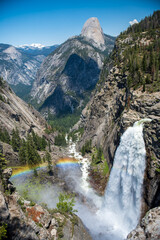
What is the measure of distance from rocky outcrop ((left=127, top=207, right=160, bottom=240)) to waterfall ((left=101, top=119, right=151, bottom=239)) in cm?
1828

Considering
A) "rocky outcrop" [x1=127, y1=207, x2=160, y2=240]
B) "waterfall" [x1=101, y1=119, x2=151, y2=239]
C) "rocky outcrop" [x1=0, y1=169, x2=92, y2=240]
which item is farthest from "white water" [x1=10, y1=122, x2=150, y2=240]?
"rocky outcrop" [x1=127, y1=207, x2=160, y2=240]

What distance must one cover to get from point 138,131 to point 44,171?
4131 centimetres

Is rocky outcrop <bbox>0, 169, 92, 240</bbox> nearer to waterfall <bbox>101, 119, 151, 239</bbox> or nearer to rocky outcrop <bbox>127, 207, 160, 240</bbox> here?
rocky outcrop <bbox>127, 207, 160, 240</bbox>

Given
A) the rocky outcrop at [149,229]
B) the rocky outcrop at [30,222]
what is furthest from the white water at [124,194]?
the rocky outcrop at [149,229]

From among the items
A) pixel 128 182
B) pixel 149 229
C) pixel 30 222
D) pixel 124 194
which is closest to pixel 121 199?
pixel 124 194

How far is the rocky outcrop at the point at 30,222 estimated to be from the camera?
15266 mm

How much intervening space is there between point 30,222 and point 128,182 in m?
27.9

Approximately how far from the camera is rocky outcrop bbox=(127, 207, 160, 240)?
15.7m

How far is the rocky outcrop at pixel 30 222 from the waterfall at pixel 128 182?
14.0 meters

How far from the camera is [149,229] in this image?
16547 millimetres

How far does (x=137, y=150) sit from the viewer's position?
36156 millimetres

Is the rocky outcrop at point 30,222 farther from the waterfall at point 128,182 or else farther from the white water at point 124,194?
the waterfall at point 128,182

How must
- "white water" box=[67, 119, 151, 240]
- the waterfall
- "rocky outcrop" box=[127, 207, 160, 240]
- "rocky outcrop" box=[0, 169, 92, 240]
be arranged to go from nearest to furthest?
"rocky outcrop" box=[0, 169, 92, 240] → "rocky outcrop" box=[127, 207, 160, 240] → "white water" box=[67, 119, 151, 240] → the waterfall

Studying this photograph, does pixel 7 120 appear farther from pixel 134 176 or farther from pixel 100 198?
pixel 134 176
